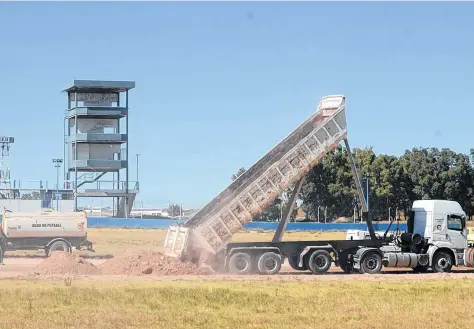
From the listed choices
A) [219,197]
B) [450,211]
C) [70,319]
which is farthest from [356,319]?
[450,211]

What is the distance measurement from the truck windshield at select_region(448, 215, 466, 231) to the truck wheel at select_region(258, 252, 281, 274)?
8507 millimetres

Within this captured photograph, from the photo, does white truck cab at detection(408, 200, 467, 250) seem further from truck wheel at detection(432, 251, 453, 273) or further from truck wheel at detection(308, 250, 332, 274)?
truck wheel at detection(308, 250, 332, 274)

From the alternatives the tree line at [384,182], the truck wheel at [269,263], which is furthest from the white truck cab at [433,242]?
the tree line at [384,182]

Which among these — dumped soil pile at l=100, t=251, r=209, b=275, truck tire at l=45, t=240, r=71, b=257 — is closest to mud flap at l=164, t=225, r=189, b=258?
dumped soil pile at l=100, t=251, r=209, b=275

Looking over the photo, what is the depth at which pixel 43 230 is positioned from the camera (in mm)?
46375

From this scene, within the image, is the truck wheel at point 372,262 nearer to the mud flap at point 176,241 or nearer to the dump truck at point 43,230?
the mud flap at point 176,241

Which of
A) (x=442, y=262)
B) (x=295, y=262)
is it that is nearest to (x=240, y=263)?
(x=295, y=262)

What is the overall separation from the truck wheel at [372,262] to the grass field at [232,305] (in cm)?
621

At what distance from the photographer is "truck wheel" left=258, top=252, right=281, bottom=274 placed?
3622cm

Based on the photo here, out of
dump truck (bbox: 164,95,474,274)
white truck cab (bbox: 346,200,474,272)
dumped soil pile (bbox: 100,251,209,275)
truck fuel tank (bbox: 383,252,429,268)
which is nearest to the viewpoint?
dumped soil pile (bbox: 100,251,209,275)

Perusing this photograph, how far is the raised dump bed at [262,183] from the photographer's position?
116 ft

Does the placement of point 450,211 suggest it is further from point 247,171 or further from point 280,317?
point 280,317

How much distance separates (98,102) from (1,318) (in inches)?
4177

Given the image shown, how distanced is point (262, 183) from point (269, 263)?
11.4ft
